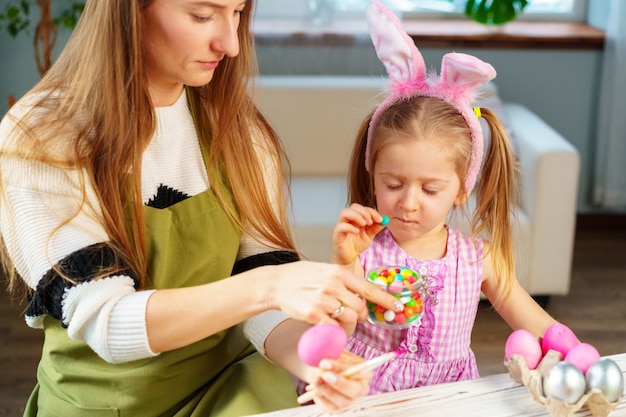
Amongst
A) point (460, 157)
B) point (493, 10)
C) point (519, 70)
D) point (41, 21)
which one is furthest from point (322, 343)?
point (519, 70)

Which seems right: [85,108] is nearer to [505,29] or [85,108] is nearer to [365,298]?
[365,298]

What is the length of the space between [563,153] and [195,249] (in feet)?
6.31

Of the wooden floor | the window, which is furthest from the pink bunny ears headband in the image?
the window

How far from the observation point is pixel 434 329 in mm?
1577

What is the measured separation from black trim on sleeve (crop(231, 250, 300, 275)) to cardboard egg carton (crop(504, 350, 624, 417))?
1.45 ft

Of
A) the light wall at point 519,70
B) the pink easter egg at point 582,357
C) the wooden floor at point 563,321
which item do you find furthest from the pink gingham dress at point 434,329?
the light wall at point 519,70

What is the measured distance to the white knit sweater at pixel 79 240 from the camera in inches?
48.4

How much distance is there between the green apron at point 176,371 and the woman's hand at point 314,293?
0.87 ft

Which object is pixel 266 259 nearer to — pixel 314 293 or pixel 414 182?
pixel 414 182

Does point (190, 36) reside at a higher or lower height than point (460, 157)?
higher

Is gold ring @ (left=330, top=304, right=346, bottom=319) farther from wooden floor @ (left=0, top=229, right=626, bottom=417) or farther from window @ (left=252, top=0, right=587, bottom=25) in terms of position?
window @ (left=252, top=0, right=587, bottom=25)

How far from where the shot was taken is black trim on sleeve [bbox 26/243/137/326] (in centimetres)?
126

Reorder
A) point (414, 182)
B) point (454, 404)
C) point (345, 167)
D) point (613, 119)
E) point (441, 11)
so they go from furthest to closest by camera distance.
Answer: point (441, 11) → point (613, 119) → point (345, 167) → point (414, 182) → point (454, 404)

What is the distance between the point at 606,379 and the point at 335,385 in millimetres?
356
